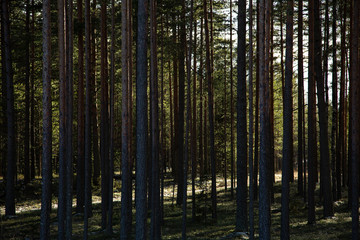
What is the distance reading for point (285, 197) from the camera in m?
11.6

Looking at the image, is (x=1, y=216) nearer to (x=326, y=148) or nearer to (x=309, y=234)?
(x=309, y=234)

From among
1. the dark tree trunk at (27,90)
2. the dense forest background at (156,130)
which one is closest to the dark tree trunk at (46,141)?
the dense forest background at (156,130)

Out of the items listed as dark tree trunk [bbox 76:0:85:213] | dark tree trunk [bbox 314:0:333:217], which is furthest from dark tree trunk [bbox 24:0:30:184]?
dark tree trunk [bbox 314:0:333:217]

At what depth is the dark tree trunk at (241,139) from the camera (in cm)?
1484

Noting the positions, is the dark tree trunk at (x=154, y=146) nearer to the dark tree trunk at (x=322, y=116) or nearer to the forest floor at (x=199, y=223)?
the forest floor at (x=199, y=223)

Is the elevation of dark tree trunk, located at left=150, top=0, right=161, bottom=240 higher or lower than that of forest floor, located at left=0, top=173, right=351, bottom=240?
higher

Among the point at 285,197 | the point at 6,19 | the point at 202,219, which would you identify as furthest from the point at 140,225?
the point at 6,19

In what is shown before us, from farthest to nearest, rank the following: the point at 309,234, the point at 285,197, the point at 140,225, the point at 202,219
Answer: the point at 202,219
the point at 309,234
the point at 285,197
the point at 140,225

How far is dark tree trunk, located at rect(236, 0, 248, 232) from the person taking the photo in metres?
14.8

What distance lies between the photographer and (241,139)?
1495 cm

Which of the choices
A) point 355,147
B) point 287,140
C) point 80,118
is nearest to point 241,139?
point 287,140

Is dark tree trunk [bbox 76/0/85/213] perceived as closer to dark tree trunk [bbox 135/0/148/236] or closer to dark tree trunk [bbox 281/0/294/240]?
dark tree trunk [bbox 135/0/148/236]

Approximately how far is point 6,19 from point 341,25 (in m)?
17.8

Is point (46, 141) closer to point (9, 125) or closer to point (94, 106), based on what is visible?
point (9, 125)
